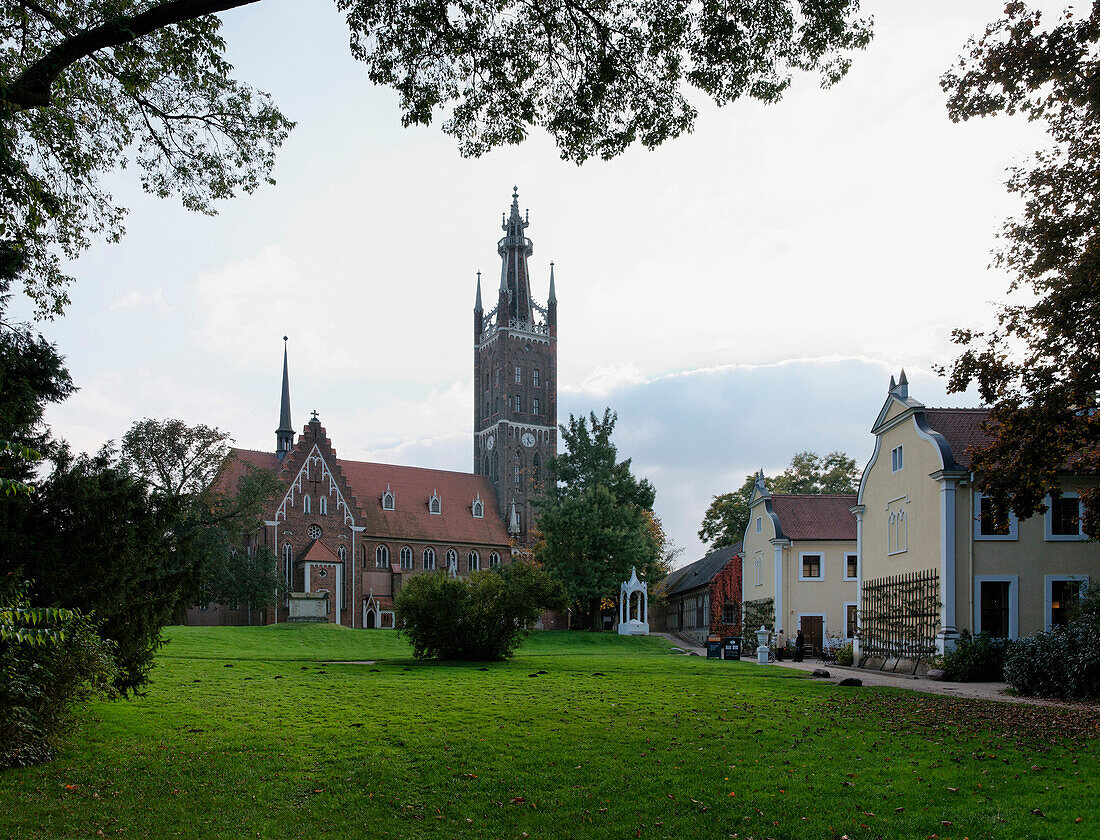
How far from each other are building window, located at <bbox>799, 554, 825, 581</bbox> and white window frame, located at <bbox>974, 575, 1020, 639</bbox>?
14152 millimetres

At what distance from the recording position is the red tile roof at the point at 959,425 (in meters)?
25.0

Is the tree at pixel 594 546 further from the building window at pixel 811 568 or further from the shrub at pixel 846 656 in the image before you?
the shrub at pixel 846 656

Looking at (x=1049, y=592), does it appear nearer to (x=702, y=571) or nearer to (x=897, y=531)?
(x=897, y=531)

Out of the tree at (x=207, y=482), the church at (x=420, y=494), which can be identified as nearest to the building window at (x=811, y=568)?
the church at (x=420, y=494)

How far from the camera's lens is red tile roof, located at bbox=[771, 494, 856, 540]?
38062 mm

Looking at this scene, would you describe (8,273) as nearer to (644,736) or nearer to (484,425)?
(644,736)

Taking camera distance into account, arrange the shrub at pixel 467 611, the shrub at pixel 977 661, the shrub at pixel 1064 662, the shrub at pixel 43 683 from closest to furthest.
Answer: the shrub at pixel 43 683 → the shrub at pixel 1064 662 → the shrub at pixel 977 661 → the shrub at pixel 467 611

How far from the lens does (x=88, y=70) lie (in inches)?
466

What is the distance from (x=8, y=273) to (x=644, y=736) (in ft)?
44.6

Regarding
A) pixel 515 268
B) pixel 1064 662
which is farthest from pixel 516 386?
pixel 1064 662

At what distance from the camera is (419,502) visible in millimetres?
73062

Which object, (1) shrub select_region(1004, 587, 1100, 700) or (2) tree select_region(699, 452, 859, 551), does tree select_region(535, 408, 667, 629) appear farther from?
(1) shrub select_region(1004, 587, 1100, 700)

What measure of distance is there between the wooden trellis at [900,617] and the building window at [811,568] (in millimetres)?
7379

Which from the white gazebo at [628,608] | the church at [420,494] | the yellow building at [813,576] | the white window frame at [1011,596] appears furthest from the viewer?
the church at [420,494]
